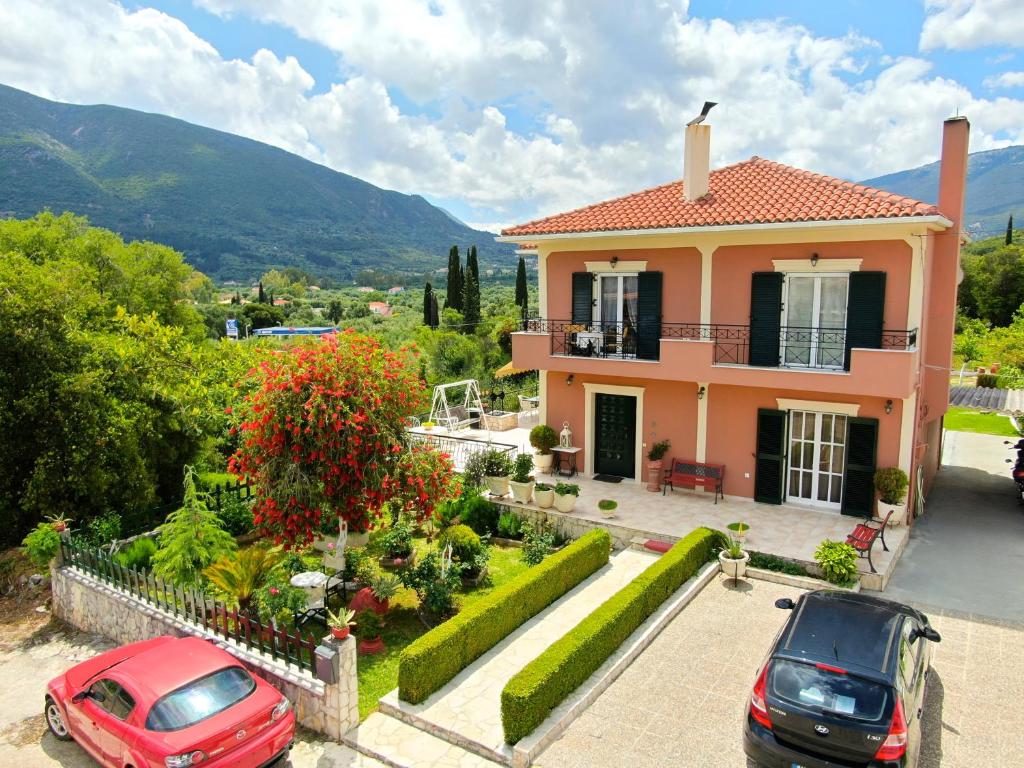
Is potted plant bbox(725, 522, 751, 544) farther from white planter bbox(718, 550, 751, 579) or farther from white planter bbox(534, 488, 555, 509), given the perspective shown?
white planter bbox(534, 488, 555, 509)

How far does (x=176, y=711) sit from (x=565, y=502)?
31.8 feet

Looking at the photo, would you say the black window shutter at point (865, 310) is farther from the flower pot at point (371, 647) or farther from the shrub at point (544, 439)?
the flower pot at point (371, 647)

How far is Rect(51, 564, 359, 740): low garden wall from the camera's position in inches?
334

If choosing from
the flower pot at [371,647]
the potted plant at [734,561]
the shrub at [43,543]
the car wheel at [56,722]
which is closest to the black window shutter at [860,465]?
the potted plant at [734,561]

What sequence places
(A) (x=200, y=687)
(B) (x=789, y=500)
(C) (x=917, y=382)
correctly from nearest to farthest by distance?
(A) (x=200, y=687)
(C) (x=917, y=382)
(B) (x=789, y=500)

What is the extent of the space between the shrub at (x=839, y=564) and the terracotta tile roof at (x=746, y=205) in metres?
6.86

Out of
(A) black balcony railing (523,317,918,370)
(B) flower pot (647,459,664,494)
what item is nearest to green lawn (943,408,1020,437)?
(A) black balcony railing (523,317,918,370)

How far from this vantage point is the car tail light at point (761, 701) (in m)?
7.16

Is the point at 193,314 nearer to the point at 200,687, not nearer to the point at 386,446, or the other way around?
the point at 386,446

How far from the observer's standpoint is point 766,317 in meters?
15.6

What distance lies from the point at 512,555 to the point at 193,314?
27.1m

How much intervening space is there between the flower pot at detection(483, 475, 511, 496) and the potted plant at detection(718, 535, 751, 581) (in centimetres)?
601

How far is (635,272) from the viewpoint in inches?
680

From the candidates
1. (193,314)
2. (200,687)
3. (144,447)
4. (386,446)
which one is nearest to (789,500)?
(386,446)
